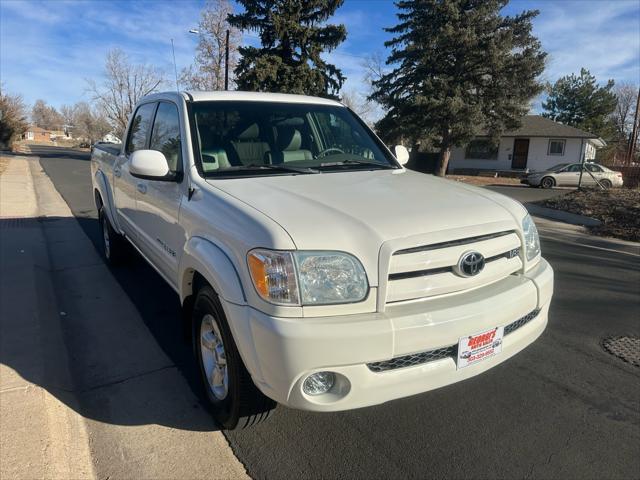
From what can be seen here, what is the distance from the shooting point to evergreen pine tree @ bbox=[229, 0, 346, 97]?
25484mm

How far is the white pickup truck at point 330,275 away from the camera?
2078 mm

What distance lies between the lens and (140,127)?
4.63 meters

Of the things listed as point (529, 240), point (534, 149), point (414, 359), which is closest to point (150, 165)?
point (414, 359)

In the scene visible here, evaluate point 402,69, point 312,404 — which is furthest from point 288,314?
point 402,69

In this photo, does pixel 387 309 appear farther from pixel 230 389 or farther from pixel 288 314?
pixel 230 389

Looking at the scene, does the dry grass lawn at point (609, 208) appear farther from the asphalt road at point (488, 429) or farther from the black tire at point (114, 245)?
the black tire at point (114, 245)

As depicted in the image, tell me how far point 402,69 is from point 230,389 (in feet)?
91.5

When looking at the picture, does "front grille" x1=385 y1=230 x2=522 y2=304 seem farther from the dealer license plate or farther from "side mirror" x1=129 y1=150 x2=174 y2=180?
"side mirror" x1=129 y1=150 x2=174 y2=180

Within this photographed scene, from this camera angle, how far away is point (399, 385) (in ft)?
7.12

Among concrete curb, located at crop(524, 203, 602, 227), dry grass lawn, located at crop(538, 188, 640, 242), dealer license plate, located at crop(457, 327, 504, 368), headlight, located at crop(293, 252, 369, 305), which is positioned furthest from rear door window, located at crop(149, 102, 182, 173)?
concrete curb, located at crop(524, 203, 602, 227)

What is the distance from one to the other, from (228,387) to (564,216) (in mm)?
11790

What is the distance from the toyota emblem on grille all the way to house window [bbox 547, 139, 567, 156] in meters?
36.2

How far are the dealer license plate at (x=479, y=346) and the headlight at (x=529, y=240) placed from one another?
0.57m

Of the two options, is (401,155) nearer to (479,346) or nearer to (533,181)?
(479,346)
